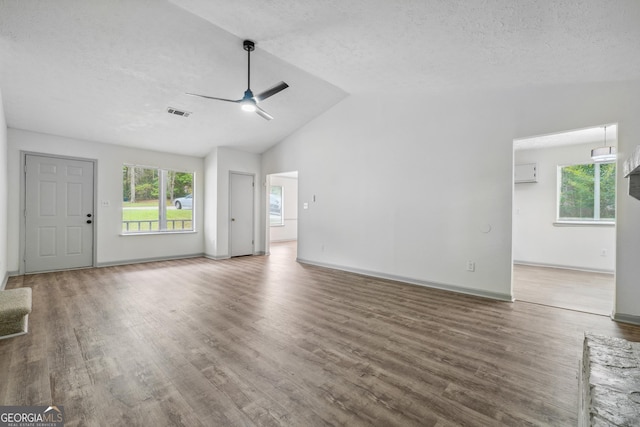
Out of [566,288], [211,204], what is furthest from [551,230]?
[211,204]

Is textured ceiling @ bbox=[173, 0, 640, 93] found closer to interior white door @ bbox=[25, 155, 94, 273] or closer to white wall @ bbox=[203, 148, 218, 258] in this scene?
white wall @ bbox=[203, 148, 218, 258]

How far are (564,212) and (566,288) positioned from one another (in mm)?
2438

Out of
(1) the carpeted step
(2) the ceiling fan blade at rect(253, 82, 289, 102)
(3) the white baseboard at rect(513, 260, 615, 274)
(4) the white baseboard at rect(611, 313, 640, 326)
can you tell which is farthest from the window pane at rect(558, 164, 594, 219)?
(1) the carpeted step

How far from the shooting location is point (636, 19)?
217 cm

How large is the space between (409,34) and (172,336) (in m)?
3.77

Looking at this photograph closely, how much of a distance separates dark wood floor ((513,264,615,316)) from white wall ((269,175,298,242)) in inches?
285

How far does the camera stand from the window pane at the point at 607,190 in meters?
5.49

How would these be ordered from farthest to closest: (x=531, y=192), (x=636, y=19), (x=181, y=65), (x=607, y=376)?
(x=531, y=192) < (x=181, y=65) < (x=636, y=19) < (x=607, y=376)

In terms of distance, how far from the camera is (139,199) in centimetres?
627

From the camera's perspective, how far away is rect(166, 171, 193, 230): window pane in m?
6.72

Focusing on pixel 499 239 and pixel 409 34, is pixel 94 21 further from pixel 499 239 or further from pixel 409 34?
pixel 499 239

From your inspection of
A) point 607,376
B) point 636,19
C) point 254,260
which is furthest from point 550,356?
point 254,260

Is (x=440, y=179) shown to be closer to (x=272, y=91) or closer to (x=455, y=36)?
(x=455, y=36)

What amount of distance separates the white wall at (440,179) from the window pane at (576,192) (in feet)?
11.1
